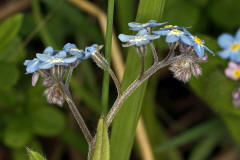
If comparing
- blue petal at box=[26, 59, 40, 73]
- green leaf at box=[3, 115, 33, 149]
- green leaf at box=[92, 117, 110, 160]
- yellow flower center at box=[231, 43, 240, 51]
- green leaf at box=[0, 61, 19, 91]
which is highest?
blue petal at box=[26, 59, 40, 73]

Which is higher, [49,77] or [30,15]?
[30,15]

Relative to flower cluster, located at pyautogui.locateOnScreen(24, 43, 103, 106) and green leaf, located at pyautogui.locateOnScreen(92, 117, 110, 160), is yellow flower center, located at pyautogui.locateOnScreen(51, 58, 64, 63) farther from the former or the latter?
green leaf, located at pyautogui.locateOnScreen(92, 117, 110, 160)

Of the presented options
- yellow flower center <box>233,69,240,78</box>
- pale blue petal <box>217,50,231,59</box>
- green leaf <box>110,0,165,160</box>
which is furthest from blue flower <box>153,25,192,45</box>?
pale blue petal <box>217,50,231,59</box>

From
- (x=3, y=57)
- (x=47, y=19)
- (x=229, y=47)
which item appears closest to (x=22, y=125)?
(x=3, y=57)

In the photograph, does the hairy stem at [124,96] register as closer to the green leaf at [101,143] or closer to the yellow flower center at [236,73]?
the green leaf at [101,143]

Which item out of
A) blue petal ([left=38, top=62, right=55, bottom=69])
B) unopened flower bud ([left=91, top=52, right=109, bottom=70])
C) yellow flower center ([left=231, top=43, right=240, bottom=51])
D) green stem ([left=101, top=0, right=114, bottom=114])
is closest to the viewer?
blue petal ([left=38, top=62, right=55, bottom=69])

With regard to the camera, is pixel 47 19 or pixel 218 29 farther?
pixel 218 29

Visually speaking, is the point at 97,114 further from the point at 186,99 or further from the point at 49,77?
the point at 49,77
